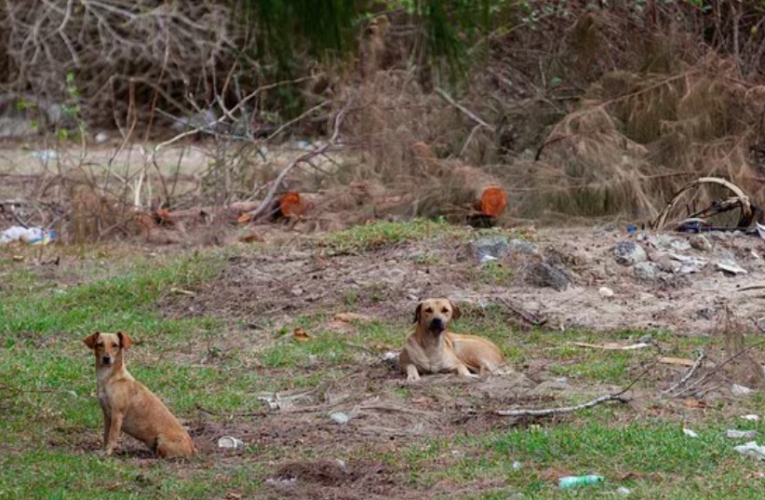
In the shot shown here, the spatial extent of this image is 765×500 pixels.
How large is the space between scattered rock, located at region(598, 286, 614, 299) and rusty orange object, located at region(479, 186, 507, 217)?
3.40m

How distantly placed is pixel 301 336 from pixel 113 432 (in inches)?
151

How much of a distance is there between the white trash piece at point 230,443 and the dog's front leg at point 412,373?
6.51 ft

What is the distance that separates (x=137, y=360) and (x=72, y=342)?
991 mm

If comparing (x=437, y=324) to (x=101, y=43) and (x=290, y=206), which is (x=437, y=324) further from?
(x=101, y=43)

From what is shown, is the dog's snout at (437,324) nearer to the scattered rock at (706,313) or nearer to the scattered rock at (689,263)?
the scattered rock at (706,313)

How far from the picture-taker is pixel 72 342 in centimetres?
1242

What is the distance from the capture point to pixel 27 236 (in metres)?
17.7

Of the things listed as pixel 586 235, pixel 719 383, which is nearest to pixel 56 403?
pixel 719 383

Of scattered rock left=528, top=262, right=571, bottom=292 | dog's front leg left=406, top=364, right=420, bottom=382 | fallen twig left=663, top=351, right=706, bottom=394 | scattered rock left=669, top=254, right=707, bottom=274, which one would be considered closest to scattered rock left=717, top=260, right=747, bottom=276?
scattered rock left=669, top=254, right=707, bottom=274

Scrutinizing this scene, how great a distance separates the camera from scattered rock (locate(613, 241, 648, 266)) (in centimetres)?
1439

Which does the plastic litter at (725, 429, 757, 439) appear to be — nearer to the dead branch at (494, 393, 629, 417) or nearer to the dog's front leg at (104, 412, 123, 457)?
the dead branch at (494, 393, 629, 417)

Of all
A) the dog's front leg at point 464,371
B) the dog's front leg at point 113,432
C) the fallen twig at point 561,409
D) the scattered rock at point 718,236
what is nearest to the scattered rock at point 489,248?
the scattered rock at point 718,236

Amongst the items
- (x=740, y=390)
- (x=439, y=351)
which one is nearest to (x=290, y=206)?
(x=439, y=351)

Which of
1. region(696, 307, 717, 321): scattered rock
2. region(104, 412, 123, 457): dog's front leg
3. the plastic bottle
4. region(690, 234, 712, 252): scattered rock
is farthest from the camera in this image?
region(690, 234, 712, 252): scattered rock
